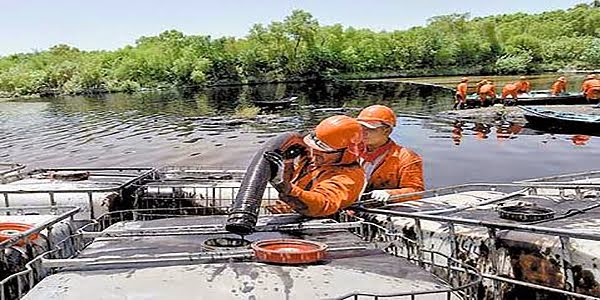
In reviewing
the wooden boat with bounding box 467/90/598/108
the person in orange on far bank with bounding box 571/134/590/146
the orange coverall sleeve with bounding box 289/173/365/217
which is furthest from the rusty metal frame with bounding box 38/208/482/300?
the wooden boat with bounding box 467/90/598/108

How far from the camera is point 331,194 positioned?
6207 mm

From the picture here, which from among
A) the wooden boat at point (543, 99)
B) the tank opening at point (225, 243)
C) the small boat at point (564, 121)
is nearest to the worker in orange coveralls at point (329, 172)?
the tank opening at point (225, 243)

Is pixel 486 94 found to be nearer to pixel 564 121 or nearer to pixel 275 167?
pixel 564 121

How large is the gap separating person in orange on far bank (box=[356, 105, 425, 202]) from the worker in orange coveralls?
A: 134 cm

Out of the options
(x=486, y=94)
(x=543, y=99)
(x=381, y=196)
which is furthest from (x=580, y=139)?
(x=381, y=196)

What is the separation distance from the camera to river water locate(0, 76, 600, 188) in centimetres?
2719

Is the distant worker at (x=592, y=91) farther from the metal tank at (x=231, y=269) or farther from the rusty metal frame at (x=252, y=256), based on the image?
the metal tank at (x=231, y=269)

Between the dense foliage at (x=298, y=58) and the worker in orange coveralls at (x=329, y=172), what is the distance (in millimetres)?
92550

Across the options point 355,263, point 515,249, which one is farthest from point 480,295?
point 355,263

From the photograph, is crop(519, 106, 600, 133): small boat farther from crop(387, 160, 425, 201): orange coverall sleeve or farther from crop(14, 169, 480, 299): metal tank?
crop(14, 169, 480, 299): metal tank

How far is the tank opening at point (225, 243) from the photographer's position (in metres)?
5.15

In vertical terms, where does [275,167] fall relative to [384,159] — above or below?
above

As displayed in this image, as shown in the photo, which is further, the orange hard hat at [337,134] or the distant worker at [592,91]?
the distant worker at [592,91]

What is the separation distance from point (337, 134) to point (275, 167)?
94cm
